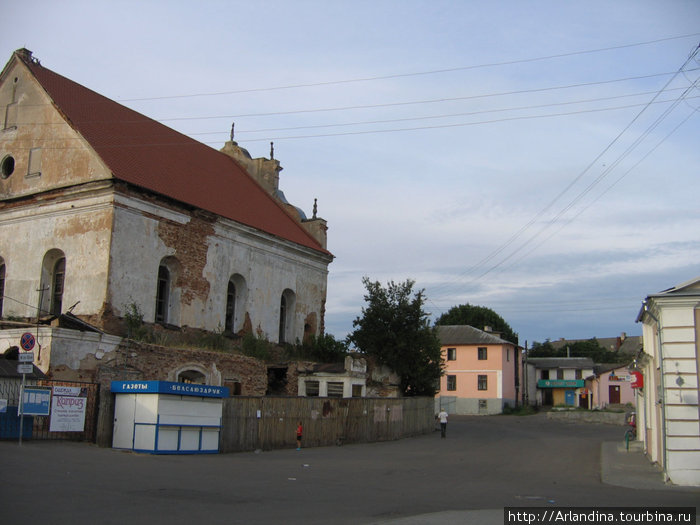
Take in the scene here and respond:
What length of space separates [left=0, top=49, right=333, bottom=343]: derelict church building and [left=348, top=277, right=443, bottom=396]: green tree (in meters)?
5.31

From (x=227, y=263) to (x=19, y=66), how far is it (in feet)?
40.9

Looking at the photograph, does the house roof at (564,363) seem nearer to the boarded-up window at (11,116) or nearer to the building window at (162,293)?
the building window at (162,293)

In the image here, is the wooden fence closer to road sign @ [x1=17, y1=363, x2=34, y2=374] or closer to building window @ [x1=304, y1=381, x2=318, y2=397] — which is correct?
building window @ [x1=304, y1=381, x2=318, y2=397]

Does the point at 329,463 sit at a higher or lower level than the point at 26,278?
lower

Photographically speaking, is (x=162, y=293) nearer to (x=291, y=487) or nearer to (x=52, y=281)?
(x=52, y=281)

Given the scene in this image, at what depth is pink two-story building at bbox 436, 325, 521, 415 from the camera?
61531 millimetres

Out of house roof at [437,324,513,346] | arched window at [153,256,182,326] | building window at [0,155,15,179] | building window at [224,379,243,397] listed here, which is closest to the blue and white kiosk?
building window at [224,379,243,397]

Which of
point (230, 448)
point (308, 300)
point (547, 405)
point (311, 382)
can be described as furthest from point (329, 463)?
point (547, 405)

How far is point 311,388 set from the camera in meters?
33.3

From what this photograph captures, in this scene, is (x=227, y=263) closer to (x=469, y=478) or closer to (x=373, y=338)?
(x=373, y=338)

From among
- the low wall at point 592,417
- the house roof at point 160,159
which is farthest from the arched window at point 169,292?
the low wall at point 592,417

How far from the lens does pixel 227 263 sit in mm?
32812

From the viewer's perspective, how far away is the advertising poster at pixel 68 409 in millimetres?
19906

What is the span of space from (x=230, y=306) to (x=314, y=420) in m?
8.88
